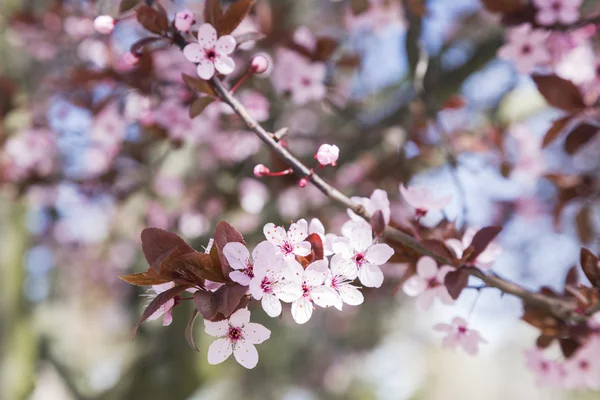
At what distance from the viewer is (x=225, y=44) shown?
0.88 meters

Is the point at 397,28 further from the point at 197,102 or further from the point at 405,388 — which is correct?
the point at 405,388

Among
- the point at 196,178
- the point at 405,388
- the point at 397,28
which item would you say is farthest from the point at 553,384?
the point at 405,388

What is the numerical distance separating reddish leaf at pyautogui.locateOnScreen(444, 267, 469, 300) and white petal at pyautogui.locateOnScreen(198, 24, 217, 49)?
608 millimetres

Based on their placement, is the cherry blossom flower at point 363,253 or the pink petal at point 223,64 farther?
the pink petal at point 223,64

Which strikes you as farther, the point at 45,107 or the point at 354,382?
the point at 354,382

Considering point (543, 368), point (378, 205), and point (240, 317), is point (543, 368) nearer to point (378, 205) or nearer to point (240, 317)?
point (378, 205)

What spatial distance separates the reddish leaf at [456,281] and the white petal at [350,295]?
0.68 feet

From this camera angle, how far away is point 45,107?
2.46m

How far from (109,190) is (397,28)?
149 centimetres

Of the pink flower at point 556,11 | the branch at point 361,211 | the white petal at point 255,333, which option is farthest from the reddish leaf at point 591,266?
the pink flower at point 556,11

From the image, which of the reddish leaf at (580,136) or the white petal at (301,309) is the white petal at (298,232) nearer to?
the white petal at (301,309)

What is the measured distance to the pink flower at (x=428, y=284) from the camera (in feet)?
3.15

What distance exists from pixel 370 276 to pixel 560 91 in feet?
2.33

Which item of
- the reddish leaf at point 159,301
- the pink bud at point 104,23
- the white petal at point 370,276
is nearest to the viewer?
the reddish leaf at point 159,301
